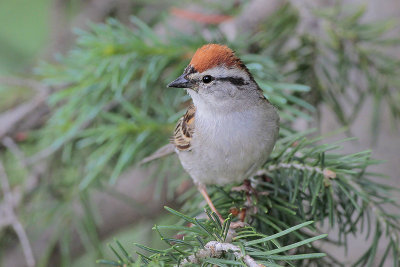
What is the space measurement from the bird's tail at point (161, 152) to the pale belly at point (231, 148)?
23cm

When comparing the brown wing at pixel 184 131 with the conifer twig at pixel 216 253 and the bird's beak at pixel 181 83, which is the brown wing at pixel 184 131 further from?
the conifer twig at pixel 216 253

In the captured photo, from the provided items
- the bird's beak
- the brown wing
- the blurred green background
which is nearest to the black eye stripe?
the bird's beak

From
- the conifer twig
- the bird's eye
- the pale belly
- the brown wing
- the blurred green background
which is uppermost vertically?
the blurred green background

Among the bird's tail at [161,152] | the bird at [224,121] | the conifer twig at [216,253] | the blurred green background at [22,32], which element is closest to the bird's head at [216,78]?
the bird at [224,121]

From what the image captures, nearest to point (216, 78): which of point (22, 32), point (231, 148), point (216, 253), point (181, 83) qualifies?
point (181, 83)

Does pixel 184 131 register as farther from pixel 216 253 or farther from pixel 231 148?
pixel 216 253

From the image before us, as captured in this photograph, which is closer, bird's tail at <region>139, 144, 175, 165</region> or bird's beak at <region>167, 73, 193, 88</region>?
bird's beak at <region>167, 73, 193, 88</region>

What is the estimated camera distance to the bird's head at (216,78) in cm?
175

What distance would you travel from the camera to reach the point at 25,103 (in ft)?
8.29

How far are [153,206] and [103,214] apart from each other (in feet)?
0.97

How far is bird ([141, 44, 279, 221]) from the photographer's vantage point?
68.8 inches

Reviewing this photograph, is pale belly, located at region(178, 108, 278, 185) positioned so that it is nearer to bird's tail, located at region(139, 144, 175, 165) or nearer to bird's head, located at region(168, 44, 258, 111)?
bird's head, located at region(168, 44, 258, 111)

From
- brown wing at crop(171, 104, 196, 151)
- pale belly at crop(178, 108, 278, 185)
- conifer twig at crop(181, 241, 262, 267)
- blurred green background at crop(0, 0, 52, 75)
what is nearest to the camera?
conifer twig at crop(181, 241, 262, 267)

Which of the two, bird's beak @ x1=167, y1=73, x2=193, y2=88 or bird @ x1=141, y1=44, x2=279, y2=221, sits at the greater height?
bird's beak @ x1=167, y1=73, x2=193, y2=88
